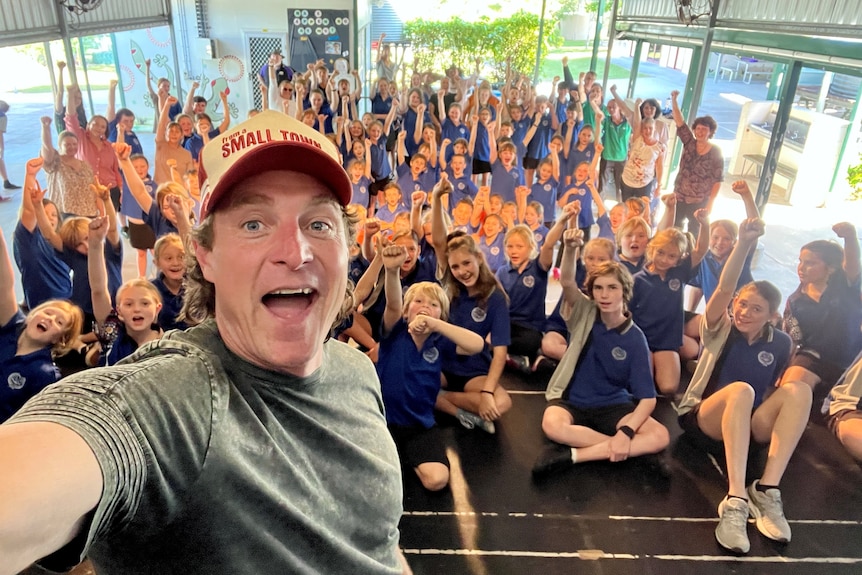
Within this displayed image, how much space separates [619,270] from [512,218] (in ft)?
5.79

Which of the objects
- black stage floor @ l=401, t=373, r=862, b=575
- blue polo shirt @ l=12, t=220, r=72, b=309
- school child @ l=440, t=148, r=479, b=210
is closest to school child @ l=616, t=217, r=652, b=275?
black stage floor @ l=401, t=373, r=862, b=575

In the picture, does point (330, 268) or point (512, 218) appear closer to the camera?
point (330, 268)

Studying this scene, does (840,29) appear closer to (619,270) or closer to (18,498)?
(619,270)

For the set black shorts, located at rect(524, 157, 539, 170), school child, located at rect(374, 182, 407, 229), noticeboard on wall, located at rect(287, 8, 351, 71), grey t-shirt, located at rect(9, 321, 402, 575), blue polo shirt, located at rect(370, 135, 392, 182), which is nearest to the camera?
grey t-shirt, located at rect(9, 321, 402, 575)

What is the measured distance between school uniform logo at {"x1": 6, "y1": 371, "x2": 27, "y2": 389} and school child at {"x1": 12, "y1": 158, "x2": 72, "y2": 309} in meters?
1.17

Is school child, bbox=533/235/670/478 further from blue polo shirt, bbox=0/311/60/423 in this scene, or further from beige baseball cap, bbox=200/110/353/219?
blue polo shirt, bbox=0/311/60/423

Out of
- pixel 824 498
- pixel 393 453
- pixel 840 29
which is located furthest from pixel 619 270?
pixel 840 29

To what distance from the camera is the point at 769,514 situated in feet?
8.77

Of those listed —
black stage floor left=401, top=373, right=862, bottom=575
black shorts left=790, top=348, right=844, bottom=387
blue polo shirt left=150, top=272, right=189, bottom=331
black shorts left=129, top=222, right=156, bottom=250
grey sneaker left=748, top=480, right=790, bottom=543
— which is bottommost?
black stage floor left=401, top=373, right=862, bottom=575

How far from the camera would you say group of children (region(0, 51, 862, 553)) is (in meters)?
2.83

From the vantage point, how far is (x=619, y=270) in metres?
3.04

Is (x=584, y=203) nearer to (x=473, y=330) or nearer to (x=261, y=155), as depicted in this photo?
(x=473, y=330)

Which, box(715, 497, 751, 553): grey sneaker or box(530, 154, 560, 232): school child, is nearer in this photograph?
box(715, 497, 751, 553): grey sneaker

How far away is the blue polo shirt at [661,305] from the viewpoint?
12.2ft
